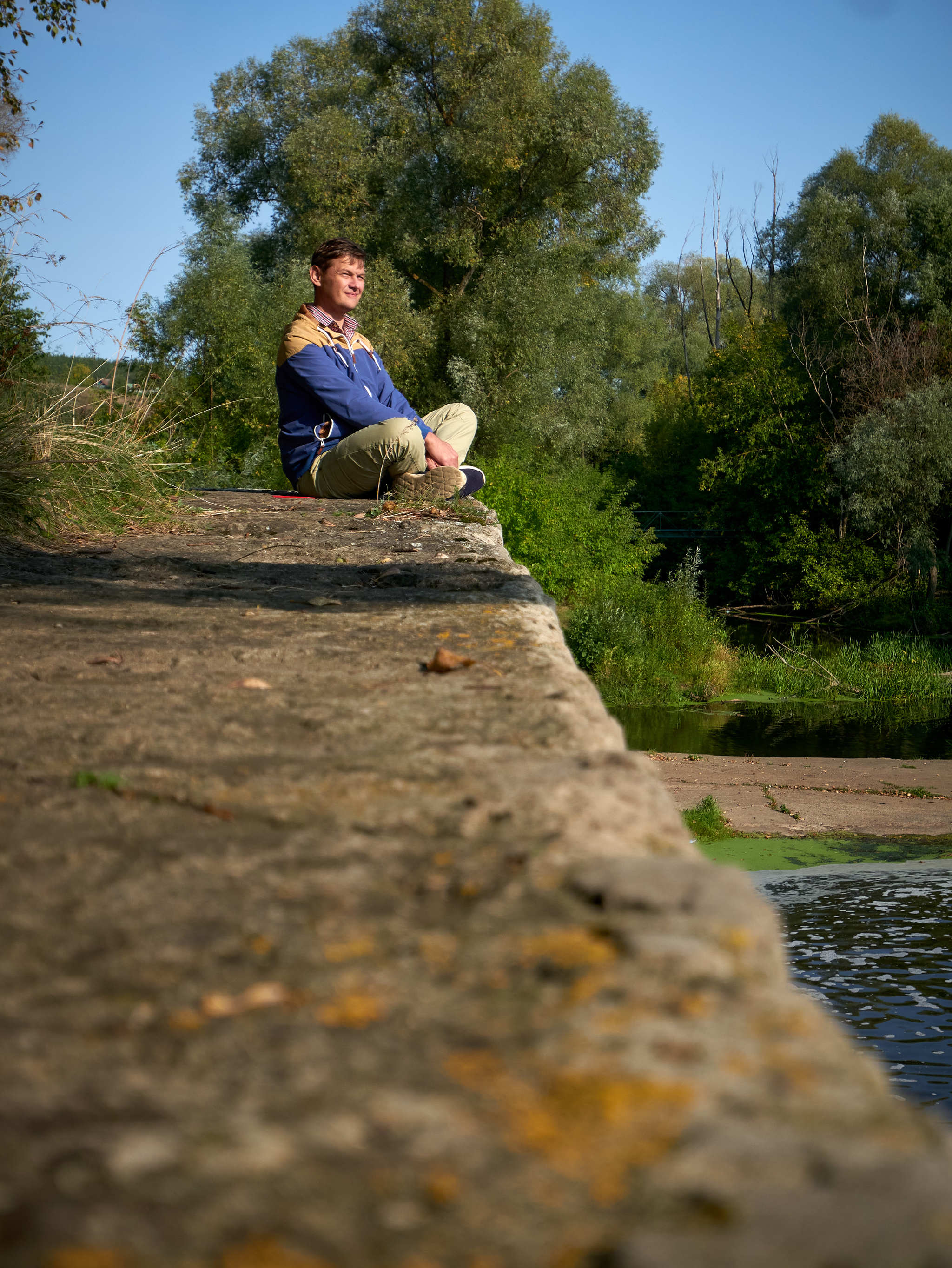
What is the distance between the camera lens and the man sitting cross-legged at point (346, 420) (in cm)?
517

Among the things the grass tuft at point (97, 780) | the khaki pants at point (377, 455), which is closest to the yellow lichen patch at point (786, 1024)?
the grass tuft at point (97, 780)

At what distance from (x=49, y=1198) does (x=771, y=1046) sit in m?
0.43

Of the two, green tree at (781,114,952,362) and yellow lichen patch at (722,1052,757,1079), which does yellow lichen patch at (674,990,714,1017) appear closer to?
yellow lichen patch at (722,1052,757,1079)

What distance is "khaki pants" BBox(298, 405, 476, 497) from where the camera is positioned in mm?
5055

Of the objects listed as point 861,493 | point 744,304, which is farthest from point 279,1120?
point 744,304

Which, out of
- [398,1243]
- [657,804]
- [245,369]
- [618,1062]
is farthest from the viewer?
[245,369]

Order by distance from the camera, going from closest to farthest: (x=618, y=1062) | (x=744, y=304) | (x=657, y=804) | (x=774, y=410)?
1. (x=618, y=1062)
2. (x=657, y=804)
3. (x=774, y=410)
4. (x=744, y=304)

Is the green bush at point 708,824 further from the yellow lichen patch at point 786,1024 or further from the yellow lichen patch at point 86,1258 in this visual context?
the yellow lichen patch at point 86,1258

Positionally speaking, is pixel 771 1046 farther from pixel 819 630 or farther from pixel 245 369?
pixel 819 630

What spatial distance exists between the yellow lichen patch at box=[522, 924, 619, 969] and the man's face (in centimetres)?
505

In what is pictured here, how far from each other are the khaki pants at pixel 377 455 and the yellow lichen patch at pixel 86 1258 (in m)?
4.60

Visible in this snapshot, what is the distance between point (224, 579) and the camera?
3.29 m

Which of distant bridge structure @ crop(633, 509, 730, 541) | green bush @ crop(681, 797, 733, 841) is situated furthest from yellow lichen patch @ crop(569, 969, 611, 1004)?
distant bridge structure @ crop(633, 509, 730, 541)

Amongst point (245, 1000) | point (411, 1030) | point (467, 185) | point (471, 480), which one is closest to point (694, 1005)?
point (411, 1030)
